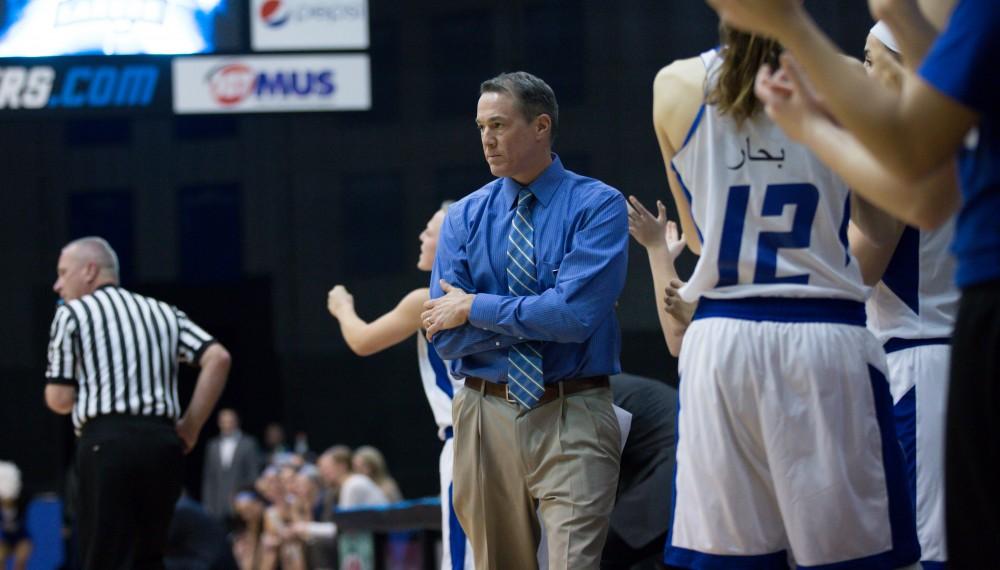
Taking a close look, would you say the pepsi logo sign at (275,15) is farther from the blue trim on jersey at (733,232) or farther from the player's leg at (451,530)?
the blue trim on jersey at (733,232)

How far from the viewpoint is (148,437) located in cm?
561

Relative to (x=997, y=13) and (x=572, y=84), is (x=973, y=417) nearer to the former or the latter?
(x=997, y=13)

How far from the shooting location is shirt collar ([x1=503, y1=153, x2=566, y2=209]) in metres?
3.61

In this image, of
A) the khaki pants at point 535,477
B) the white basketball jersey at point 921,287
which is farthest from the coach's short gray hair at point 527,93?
the white basketball jersey at point 921,287

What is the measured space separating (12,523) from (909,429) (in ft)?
34.1

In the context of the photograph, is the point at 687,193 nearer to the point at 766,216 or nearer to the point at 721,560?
the point at 766,216

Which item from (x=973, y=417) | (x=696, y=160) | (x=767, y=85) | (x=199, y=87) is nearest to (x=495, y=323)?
(x=696, y=160)

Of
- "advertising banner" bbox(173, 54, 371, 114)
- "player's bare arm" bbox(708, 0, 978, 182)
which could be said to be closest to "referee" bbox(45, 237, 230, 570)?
"player's bare arm" bbox(708, 0, 978, 182)

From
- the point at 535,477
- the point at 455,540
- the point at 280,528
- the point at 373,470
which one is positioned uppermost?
the point at 535,477

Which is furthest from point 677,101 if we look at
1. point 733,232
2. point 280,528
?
point 280,528

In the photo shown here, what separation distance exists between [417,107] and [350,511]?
24.7 feet

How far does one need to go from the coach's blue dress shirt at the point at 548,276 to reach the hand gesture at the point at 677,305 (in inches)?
14.8

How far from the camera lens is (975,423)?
167 cm

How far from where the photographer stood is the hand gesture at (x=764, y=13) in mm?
1885
